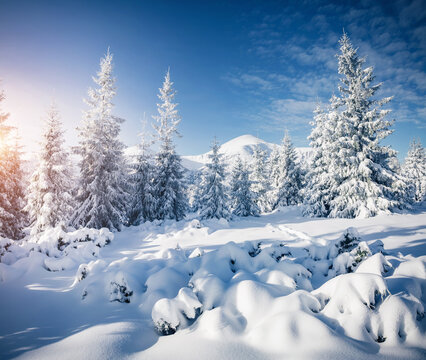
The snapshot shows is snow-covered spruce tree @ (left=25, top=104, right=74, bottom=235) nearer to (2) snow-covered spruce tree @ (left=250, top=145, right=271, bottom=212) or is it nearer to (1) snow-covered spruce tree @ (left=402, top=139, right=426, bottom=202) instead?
(2) snow-covered spruce tree @ (left=250, top=145, right=271, bottom=212)

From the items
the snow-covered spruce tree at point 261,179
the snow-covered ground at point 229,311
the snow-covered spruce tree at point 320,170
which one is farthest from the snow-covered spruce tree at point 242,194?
the snow-covered ground at point 229,311

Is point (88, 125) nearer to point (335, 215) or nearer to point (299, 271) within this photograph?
point (299, 271)

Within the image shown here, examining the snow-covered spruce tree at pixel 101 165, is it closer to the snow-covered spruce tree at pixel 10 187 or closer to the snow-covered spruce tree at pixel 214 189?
the snow-covered spruce tree at pixel 10 187

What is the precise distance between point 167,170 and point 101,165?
6011 millimetres

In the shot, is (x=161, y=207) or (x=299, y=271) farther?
(x=161, y=207)

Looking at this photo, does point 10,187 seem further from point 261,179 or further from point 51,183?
point 261,179

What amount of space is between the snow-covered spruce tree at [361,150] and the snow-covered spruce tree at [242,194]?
1039 centimetres

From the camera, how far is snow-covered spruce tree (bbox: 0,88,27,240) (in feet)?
49.3

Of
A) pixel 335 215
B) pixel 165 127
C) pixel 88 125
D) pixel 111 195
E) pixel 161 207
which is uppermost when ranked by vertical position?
pixel 165 127

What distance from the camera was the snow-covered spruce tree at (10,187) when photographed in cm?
1503

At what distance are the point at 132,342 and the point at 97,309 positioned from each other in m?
1.34

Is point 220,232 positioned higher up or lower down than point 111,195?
lower down

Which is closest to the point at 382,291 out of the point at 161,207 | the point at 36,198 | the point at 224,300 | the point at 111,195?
the point at 224,300

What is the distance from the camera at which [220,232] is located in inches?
396
